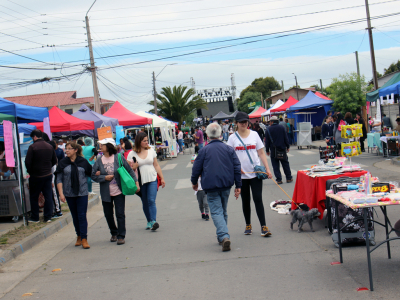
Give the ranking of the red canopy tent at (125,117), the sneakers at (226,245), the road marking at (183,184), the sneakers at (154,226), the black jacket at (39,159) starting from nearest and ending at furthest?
the sneakers at (226,245) → the sneakers at (154,226) → the black jacket at (39,159) → the road marking at (183,184) → the red canopy tent at (125,117)

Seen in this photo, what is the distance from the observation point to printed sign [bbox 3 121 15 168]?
8289mm

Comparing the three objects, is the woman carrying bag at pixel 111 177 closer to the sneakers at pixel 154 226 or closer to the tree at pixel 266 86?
the sneakers at pixel 154 226

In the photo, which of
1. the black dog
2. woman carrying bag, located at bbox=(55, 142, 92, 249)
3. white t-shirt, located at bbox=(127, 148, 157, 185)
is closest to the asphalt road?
the black dog

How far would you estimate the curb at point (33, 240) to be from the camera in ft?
21.5

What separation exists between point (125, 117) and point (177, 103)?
22840 mm

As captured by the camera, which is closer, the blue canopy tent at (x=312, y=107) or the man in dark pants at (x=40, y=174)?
the man in dark pants at (x=40, y=174)

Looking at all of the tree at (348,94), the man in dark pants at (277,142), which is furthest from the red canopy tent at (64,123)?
the tree at (348,94)

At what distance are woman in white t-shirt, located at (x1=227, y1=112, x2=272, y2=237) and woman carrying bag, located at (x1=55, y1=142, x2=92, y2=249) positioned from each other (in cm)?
253

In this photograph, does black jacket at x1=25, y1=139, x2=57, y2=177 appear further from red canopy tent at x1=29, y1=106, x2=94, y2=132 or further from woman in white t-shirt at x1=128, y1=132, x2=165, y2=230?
red canopy tent at x1=29, y1=106, x2=94, y2=132

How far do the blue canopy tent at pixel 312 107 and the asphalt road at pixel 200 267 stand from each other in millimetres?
20760

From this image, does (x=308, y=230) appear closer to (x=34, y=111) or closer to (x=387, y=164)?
(x=34, y=111)

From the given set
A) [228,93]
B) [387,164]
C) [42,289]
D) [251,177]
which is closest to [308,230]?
[251,177]

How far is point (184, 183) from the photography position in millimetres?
14445

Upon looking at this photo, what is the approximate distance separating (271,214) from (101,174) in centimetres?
352
